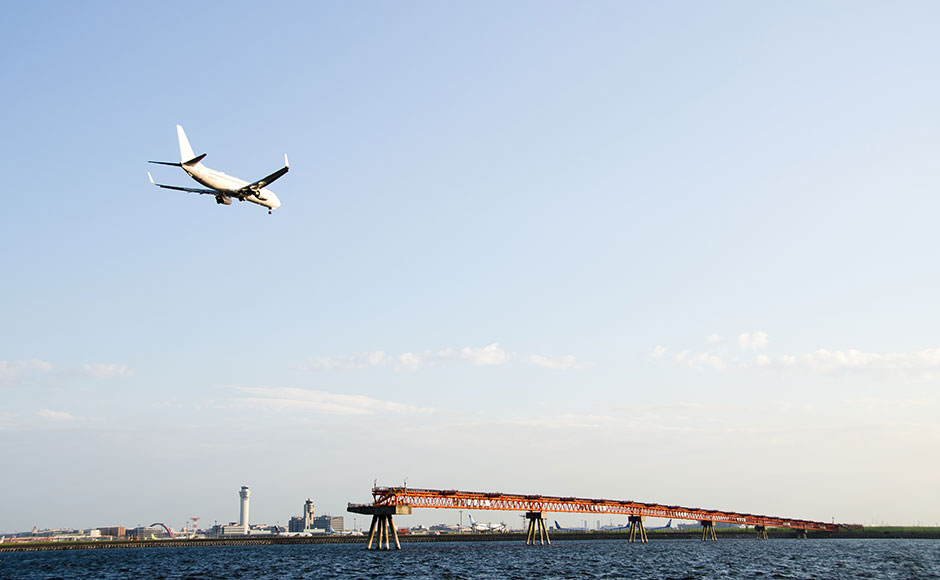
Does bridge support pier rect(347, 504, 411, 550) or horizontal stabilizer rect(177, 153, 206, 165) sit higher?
horizontal stabilizer rect(177, 153, 206, 165)

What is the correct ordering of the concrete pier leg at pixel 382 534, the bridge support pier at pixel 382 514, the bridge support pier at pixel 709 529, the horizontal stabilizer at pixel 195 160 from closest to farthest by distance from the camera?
the horizontal stabilizer at pixel 195 160 < the bridge support pier at pixel 382 514 < the concrete pier leg at pixel 382 534 < the bridge support pier at pixel 709 529

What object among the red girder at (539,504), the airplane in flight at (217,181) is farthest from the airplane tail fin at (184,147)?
the red girder at (539,504)

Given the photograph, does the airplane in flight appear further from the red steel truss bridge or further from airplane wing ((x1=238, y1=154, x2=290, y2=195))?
the red steel truss bridge

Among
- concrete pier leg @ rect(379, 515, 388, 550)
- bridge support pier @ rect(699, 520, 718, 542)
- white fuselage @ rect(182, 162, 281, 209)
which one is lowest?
bridge support pier @ rect(699, 520, 718, 542)

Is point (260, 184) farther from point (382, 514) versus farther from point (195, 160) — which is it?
point (382, 514)

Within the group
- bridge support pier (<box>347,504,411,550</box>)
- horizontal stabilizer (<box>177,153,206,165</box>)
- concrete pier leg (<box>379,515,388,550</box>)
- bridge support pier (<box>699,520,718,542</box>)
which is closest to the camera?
horizontal stabilizer (<box>177,153,206,165</box>)

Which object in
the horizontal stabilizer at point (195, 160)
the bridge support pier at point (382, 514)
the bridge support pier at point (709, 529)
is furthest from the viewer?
the bridge support pier at point (709, 529)

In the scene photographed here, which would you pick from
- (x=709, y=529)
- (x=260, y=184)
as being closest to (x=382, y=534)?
(x=260, y=184)

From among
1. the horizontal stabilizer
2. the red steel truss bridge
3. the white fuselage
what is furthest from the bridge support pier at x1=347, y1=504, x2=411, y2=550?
the horizontal stabilizer

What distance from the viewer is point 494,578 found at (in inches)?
2672

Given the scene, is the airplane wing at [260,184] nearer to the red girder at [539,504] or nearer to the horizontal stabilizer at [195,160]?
the horizontal stabilizer at [195,160]

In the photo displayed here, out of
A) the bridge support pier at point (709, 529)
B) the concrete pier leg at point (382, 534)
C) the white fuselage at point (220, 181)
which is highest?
the white fuselage at point (220, 181)

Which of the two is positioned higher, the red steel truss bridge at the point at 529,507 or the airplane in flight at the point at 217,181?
the airplane in flight at the point at 217,181

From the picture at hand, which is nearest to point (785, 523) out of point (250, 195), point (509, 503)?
point (509, 503)
